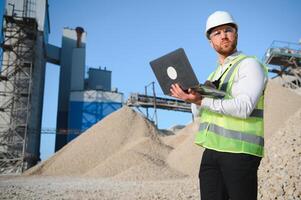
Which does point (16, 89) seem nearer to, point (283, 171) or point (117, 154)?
point (117, 154)

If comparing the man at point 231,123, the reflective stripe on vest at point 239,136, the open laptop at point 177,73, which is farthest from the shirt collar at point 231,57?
the reflective stripe on vest at point 239,136

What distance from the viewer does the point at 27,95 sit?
831 inches

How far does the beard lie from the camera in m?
1.81

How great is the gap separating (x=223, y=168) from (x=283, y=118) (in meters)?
13.3

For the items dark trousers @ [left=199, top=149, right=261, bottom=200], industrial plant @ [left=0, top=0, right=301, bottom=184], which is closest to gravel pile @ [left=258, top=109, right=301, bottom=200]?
dark trousers @ [left=199, top=149, right=261, bottom=200]

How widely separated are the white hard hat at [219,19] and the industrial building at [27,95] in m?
19.3

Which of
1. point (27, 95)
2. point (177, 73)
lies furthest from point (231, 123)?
point (27, 95)

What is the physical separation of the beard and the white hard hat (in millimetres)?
105

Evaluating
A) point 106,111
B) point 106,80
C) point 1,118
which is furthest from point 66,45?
point 1,118

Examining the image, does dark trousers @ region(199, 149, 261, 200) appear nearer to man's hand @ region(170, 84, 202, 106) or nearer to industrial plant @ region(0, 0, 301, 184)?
man's hand @ region(170, 84, 202, 106)

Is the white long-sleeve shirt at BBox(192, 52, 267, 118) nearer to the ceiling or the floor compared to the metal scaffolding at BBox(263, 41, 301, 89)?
nearer to the floor

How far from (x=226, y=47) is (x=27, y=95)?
70.0ft

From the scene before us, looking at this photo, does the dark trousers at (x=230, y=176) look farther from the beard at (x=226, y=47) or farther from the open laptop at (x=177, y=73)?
the beard at (x=226, y=47)

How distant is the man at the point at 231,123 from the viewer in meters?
1.53
